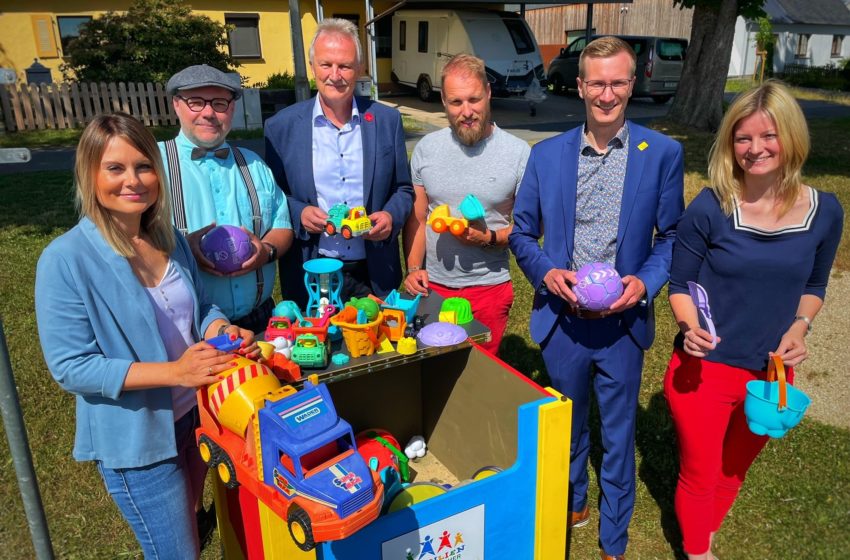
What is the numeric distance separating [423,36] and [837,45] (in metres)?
24.4

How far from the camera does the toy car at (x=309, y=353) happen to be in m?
2.29

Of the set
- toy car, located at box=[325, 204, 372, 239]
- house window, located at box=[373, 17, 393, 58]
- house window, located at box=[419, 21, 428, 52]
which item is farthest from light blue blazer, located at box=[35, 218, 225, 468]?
house window, located at box=[373, 17, 393, 58]

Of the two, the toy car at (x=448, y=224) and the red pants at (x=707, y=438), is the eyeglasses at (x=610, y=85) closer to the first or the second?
the toy car at (x=448, y=224)

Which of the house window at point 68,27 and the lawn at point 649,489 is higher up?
the house window at point 68,27

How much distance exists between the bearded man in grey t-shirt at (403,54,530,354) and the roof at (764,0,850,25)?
3026 centimetres

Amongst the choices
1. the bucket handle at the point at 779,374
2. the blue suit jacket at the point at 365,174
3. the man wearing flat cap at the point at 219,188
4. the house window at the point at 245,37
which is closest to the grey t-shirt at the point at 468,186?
the blue suit jacket at the point at 365,174

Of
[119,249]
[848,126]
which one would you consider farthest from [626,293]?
[848,126]

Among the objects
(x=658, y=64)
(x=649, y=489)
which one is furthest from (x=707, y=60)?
(x=649, y=489)

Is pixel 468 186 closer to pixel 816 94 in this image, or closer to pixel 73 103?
pixel 73 103

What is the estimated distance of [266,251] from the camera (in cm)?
265

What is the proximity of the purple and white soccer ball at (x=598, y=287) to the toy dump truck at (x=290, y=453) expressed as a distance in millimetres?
993

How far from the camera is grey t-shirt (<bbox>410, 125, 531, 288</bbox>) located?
3.03 meters

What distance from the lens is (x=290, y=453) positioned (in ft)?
5.94

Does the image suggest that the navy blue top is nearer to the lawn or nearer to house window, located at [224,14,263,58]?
the lawn
